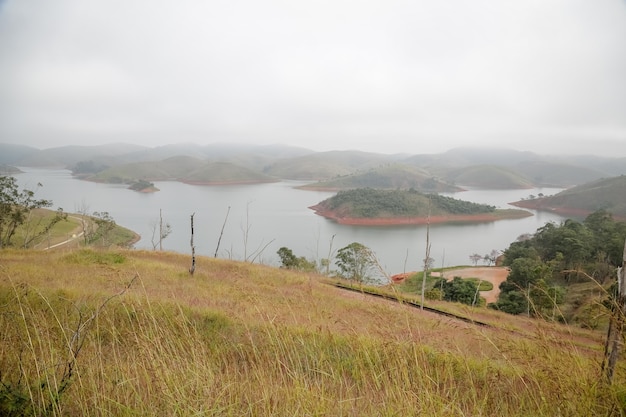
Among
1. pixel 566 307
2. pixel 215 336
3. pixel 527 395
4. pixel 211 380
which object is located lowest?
pixel 566 307

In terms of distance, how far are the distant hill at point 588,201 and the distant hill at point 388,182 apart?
45.7 meters

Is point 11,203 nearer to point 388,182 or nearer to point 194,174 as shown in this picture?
point 388,182

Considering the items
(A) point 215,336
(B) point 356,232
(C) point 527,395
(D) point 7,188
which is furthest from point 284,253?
(B) point 356,232

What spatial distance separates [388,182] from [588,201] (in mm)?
74689

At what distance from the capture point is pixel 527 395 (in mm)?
2775

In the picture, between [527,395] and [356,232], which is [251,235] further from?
[527,395]

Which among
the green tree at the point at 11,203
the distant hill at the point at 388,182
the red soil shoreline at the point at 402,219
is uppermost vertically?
→ the distant hill at the point at 388,182

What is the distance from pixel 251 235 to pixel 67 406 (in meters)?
52.6

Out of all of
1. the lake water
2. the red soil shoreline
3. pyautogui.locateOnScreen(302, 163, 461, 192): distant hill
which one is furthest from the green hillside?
the red soil shoreline

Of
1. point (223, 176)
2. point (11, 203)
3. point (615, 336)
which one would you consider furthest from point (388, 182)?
point (615, 336)

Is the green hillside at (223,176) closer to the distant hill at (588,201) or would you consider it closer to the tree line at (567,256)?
the distant hill at (588,201)

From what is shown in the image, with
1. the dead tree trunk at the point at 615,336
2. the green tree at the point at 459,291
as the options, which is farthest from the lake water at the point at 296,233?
the dead tree trunk at the point at 615,336

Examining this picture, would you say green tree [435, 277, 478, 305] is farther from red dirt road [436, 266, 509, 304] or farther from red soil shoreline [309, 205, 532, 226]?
red soil shoreline [309, 205, 532, 226]

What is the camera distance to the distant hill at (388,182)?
142 m
